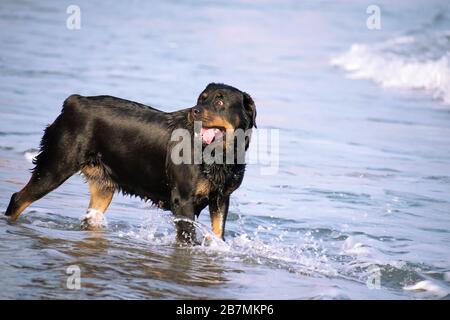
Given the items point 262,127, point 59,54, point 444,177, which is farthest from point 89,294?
point 59,54

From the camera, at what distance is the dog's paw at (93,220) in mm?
8594

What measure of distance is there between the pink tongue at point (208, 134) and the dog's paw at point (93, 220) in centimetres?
157

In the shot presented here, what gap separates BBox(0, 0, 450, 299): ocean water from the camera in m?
7.27

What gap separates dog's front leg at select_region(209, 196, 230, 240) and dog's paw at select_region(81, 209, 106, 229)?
122 cm

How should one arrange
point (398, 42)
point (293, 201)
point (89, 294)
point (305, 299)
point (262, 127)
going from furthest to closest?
point (398, 42) → point (262, 127) → point (293, 201) → point (305, 299) → point (89, 294)

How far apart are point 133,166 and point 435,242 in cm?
307

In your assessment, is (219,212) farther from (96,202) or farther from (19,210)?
(19,210)

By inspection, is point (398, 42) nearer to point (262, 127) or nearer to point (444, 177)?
point (262, 127)

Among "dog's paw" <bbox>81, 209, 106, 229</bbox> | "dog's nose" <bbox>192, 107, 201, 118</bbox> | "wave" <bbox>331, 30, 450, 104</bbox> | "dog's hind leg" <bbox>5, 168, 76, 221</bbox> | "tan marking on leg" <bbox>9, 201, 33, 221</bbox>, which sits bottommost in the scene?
"dog's paw" <bbox>81, 209, 106, 229</bbox>

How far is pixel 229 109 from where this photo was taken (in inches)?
305

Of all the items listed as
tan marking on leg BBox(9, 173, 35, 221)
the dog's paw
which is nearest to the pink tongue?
the dog's paw

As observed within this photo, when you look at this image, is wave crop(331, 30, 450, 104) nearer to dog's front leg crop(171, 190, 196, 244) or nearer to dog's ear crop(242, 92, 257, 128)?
dog's ear crop(242, 92, 257, 128)

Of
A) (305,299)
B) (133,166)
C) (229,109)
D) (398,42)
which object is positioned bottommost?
(305,299)

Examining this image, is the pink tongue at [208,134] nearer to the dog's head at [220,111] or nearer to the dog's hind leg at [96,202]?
the dog's head at [220,111]
